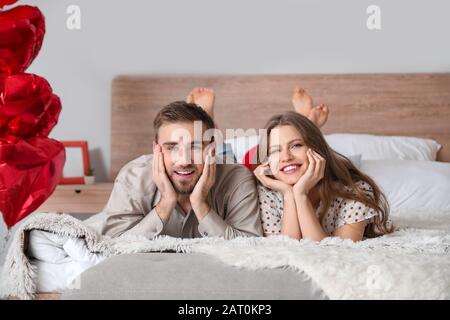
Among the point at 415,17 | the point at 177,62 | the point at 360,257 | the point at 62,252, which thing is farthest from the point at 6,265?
the point at 415,17

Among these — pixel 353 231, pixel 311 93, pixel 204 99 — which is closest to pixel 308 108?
pixel 311 93

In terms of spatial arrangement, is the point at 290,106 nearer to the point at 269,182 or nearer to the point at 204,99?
the point at 204,99

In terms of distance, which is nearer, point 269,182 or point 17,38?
point 17,38

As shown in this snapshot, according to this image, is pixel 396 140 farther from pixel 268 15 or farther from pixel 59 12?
pixel 59 12

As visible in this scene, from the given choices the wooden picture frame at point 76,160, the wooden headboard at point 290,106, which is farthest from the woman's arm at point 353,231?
the wooden picture frame at point 76,160

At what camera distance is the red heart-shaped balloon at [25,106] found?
2.67 feet

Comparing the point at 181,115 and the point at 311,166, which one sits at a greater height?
the point at 181,115

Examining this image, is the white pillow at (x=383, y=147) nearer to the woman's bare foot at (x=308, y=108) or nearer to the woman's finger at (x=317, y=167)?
the woman's bare foot at (x=308, y=108)

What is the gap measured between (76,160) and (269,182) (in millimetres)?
1993

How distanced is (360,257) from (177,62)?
7.86 feet

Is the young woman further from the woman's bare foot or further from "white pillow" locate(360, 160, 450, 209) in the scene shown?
the woman's bare foot

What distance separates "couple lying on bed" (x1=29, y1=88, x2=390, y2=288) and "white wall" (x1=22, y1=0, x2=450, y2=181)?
1.58 metres

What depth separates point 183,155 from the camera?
1.71 m

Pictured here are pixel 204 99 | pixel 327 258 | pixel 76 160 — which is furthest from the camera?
pixel 76 160
